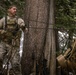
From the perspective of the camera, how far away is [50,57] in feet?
23.5

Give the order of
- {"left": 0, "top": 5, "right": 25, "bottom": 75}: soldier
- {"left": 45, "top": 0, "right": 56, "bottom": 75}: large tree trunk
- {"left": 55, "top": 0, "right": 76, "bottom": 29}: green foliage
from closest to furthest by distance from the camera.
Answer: {"left": 0, "top": 5, "right": 25, "bottom": 75}: soldier, {"left": 55, "top": 0, "right": 76, "bottom": 29}: green foliage, {"left": 45, "top": 0, "right": 56, "bottom": 75}: large tree trunk

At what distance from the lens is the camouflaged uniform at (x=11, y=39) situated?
672 cm

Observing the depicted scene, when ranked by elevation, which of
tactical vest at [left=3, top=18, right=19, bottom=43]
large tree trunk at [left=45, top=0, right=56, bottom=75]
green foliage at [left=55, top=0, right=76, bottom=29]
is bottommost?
large tree trunk at [left=45, top=0, right=56, bottom=75]

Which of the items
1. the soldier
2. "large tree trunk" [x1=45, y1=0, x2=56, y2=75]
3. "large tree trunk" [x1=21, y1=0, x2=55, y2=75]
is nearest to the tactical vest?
→ the soldier

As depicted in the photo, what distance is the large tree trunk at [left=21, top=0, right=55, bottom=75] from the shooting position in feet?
23.6

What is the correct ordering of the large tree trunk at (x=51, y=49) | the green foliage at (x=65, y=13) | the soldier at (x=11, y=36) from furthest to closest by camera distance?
1. the large tree trunk at (x=51, y=49)
2. the green foliage at (x=65, y=13)
3. the soldier at (x=11, y=36)

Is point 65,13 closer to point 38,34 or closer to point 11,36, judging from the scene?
point 38,34

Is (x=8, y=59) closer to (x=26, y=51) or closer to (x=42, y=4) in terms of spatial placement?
(x=26, y=51)

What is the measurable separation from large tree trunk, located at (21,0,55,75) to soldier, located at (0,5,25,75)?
0.38 m

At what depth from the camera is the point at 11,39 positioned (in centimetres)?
684

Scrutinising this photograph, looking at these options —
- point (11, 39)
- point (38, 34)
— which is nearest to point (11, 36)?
point (11, 39)

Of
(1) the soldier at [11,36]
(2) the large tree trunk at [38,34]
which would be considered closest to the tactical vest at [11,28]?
(1) the soldier at [11,36]

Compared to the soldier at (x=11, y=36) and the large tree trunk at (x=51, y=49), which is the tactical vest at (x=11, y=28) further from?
the large tree trunk at (x=51, y=49)

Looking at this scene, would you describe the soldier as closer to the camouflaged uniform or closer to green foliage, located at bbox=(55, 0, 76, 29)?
the camouflaged uniform
